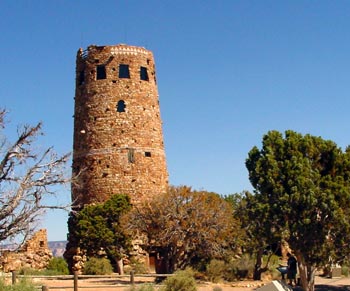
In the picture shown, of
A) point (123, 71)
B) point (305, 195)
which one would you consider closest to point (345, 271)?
point (305, 195)

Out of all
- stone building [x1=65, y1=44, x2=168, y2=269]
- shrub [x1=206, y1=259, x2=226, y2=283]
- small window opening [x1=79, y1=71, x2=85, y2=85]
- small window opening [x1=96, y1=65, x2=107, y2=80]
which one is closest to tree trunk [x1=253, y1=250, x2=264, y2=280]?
shrub [x1=206, y1=259, x2=226, y2=283]

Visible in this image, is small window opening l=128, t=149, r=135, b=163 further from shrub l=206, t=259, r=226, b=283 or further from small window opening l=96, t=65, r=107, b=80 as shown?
shrub l=206, t=259, r=226, b=283

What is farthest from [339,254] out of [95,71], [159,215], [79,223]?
[95,71]

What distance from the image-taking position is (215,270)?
31.0 metres

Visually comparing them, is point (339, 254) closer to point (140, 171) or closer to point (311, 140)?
point (311, 140)

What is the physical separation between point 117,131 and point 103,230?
267 inches

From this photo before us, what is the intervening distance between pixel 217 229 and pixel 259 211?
275 inches

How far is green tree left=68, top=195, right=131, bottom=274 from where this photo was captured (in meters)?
34.6

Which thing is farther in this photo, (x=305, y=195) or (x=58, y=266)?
(x=58, y=266)

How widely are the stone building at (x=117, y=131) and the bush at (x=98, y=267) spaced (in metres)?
3.26

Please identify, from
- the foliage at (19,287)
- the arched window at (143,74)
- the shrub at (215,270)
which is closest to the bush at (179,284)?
the foliage at (19,287)

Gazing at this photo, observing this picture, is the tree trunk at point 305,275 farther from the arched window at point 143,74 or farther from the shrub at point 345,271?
the arched window at point 143,74

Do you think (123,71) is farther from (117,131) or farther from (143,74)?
(117,131)

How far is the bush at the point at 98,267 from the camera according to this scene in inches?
1318
